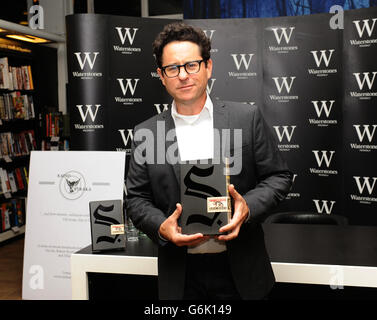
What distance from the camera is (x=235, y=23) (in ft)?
13.4

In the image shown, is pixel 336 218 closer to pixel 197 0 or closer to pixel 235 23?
pixel 235 23

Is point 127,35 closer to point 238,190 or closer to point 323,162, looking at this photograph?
point 323,162

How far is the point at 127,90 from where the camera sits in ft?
13.4

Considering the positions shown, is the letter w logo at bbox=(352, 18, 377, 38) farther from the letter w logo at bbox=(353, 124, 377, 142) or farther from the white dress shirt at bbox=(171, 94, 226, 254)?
the white dress shirt at bbox=(171, 94, 226, 254)

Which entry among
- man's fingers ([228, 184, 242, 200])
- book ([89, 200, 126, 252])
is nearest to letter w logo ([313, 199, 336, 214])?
book ([89, 200, 126, 252])

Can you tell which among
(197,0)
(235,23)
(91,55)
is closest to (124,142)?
(91,55)

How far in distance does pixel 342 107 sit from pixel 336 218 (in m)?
1.60

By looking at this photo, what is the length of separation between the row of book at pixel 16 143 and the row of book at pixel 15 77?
61cm

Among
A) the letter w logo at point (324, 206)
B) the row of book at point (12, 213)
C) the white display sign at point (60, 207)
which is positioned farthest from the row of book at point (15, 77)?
the letter w logo at point (324, 206)

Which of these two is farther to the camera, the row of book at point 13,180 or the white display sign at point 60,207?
the row of book at point 13,180

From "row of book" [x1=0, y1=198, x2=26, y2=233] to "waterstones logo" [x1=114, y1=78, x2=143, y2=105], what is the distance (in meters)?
2.40

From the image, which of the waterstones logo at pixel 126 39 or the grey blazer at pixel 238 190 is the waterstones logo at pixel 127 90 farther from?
the grey blazer at pixel 238 190

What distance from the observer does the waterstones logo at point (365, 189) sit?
3703 millimetres

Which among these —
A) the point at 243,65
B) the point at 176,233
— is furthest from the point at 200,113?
the point at 243,65
